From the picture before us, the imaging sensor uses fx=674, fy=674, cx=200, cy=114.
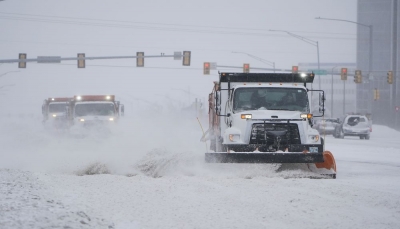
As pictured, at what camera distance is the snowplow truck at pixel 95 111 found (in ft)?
109

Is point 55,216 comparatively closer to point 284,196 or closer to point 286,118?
point 284,196

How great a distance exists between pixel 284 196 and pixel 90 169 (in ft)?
22.0

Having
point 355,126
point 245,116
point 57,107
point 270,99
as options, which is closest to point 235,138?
point 245,116

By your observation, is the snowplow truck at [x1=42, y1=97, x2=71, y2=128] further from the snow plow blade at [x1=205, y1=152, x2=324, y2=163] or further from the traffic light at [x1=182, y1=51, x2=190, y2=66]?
the snow plow blade at [x1=205, y1=152, x2=324, y2=163]

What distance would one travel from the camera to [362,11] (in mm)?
142125

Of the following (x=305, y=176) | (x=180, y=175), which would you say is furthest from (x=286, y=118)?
(x=180, y=175)

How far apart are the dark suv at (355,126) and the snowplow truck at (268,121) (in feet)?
95.1

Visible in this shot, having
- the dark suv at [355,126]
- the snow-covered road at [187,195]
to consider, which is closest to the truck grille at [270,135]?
the snow-covered road at [187,195]

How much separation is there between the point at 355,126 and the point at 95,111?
20014 millimetres

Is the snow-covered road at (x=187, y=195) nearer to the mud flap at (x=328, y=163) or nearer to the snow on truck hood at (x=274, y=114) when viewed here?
the mud flap at (x=328, y=163)

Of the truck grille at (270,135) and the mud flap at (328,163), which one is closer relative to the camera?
the mud flap at (328,163)

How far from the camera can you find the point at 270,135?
53.2 ft

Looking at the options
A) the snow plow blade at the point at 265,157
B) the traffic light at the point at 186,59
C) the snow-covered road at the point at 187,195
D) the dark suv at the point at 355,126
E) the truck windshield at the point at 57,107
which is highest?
the traffic light at the point at 186,59

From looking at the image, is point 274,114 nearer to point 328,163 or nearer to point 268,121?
point 268,121
